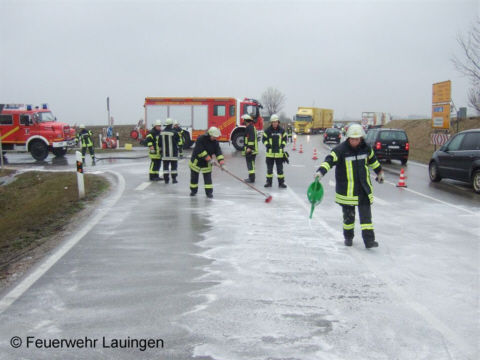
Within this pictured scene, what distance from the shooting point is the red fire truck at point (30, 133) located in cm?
2406

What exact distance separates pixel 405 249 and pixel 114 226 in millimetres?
4528

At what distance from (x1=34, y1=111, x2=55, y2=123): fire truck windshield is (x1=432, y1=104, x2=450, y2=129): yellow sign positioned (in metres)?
23.4

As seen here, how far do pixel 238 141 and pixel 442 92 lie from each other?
569 inches

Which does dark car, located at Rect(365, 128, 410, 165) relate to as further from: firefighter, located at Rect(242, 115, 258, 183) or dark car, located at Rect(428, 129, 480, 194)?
firefighter, located at Rect(242, 115, 258, 183)

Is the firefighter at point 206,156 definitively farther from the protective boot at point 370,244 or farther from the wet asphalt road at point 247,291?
the protective boot at point 370,244

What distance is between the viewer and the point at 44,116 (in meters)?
24.9

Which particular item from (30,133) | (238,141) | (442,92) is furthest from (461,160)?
(442,92)

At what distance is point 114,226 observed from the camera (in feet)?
26.1

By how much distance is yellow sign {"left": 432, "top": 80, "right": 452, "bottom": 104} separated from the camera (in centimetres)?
3074

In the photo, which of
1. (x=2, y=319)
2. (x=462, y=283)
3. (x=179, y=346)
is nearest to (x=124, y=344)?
(x=179, y=346)

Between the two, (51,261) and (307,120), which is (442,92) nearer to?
(307,120)

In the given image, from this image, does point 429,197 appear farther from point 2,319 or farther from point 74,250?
point 2,319

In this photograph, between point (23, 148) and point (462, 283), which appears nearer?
point (462, 283)

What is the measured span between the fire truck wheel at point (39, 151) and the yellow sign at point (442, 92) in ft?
78.8
